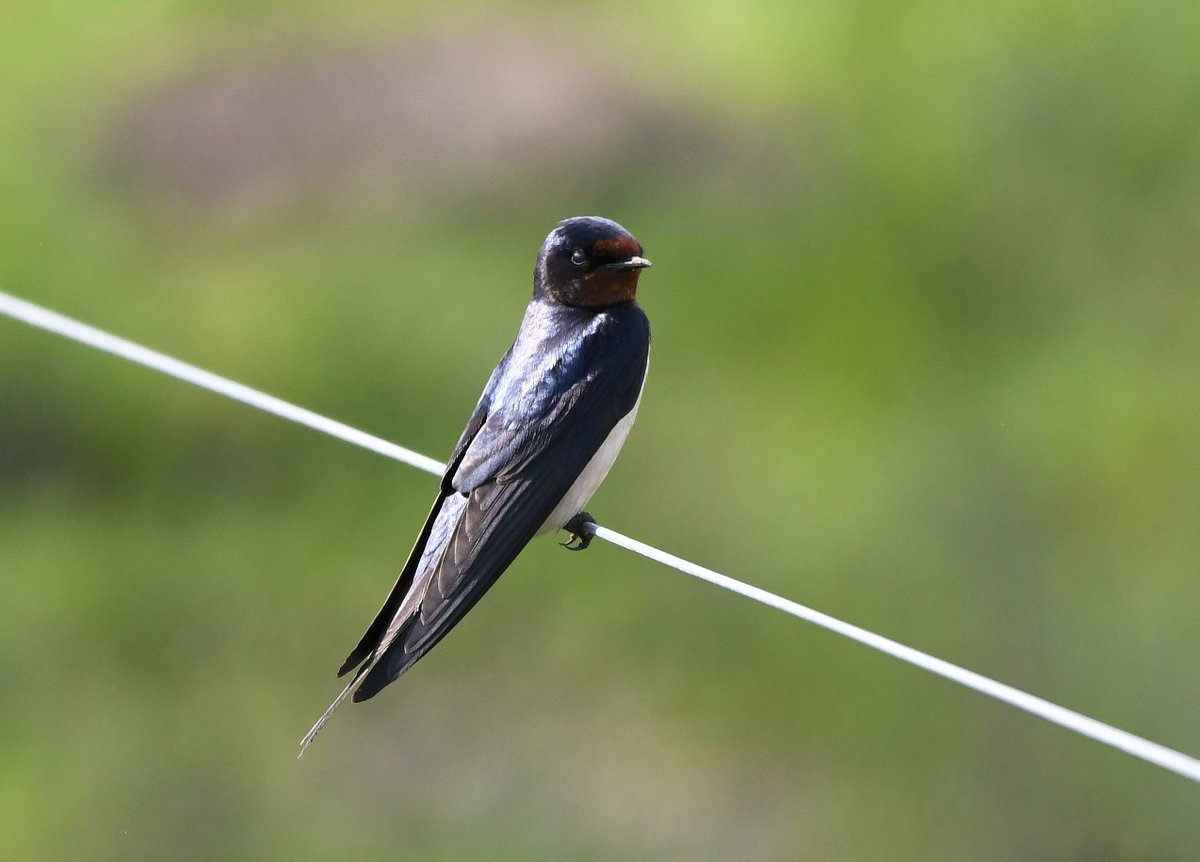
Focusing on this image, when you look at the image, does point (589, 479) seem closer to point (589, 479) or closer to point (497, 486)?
point (589, 479)

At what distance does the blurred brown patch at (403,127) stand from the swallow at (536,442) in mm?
3868

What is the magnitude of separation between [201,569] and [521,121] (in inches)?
125

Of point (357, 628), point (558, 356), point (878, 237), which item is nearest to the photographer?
point (558, 356)

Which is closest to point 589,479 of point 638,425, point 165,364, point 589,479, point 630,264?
point 589,479

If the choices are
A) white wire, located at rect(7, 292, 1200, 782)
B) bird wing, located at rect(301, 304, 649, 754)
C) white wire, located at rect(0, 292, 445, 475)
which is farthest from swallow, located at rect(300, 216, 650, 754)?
white wire, located at rect(0, 292, 445, 475)

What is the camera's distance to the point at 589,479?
3795 mm

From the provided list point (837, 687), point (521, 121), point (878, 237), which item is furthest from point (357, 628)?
point (521, 121)

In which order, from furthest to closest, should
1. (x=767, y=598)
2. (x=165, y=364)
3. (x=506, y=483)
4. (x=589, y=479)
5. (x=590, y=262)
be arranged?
(x=590, y=262) → (x=589, y=479) → (x=506, y=483) → (x=165, y=364) → (x=767, y=598)

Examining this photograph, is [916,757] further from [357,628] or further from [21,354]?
[21,354]

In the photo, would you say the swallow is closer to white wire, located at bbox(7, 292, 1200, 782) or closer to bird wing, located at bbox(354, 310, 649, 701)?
bird wing, located at bbox(354, 310, 649, 701)

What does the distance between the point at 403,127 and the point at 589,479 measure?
16.2 feet

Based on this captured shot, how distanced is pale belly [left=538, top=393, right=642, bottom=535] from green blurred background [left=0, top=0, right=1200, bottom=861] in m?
1.44

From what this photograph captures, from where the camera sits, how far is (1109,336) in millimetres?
6559

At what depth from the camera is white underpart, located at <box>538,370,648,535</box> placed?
12.4 ft
